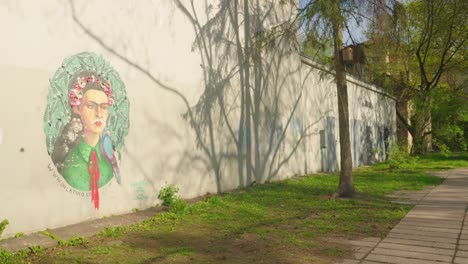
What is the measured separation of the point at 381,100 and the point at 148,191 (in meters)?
19.2

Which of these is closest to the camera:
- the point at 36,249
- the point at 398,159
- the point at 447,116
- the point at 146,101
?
the point at 36,249

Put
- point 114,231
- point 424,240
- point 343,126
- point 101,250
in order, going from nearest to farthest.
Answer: point 101,250 → point 424,240 → point 114,231 → point 343,126

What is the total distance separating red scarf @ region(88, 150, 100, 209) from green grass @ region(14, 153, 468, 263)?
78cm

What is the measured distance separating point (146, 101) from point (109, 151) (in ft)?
4.06

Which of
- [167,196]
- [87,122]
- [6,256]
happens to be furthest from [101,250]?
[167,196]

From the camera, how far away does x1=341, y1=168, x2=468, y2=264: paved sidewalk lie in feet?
14.9

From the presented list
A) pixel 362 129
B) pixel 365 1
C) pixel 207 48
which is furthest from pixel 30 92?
pixel 362 129

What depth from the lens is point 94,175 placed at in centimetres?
634

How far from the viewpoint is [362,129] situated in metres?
20.2

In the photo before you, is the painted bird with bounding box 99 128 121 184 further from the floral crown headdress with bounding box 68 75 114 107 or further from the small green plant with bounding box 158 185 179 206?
the small green plant with bounding box 158 185 179 206

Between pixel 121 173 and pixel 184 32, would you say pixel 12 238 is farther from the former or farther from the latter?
pixel 184 32

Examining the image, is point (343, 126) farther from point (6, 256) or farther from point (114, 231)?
point (6, 256)

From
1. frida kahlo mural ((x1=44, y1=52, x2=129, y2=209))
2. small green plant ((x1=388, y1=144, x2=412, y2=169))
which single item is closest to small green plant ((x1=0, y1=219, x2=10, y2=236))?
frida kahlo mural ((x1=44, y1=52, x2=129, y2=209))

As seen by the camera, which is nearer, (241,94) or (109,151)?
(109,151)
